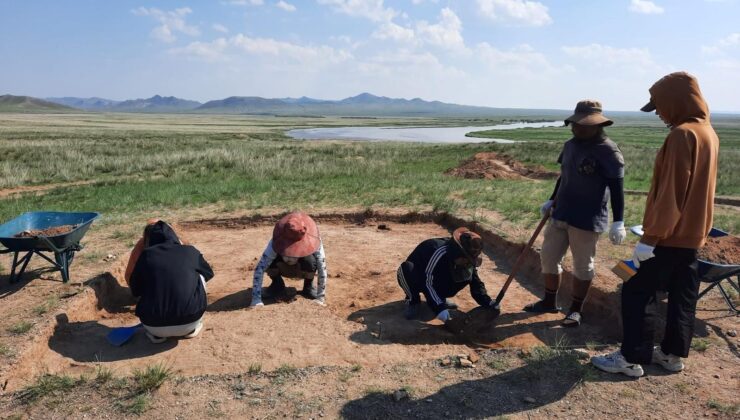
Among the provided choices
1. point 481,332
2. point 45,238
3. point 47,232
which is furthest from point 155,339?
point 481,332

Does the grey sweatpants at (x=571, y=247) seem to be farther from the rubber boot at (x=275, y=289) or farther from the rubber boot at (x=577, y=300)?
the rubber boot at (x=275, y=289)

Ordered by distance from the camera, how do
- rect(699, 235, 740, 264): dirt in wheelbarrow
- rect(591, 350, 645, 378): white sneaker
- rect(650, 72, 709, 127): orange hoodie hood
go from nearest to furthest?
rect(650, 72, 709, 127): orange hoodie hood
rect(591, 350, 645, 378): white sneaker
rect(699, 235, 740, 264): dirt in wheelbarrow

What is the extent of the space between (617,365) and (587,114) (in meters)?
2.22

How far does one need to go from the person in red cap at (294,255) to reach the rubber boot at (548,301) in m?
2.36

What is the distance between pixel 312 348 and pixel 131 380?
1484 mm

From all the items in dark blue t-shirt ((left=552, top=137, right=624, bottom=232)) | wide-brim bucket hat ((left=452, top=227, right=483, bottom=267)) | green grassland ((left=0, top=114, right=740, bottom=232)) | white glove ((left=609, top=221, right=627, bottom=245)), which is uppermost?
dark blue t-shirt ((left=552, top=137, right=624, bottom=232))

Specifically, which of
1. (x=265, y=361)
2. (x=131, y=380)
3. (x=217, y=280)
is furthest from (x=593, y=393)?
(x=217, y=280)

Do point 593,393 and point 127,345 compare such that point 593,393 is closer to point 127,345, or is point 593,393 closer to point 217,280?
point 127,345

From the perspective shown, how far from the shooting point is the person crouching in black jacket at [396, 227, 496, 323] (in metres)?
4.55

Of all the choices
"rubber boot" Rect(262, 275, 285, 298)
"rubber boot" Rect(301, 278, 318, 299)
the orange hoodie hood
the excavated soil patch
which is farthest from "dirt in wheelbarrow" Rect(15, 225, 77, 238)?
the orange hoodie hood

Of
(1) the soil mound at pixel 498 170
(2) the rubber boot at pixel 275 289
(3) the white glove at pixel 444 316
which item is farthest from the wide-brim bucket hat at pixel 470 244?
(1) the soil mound at pixel 498 170

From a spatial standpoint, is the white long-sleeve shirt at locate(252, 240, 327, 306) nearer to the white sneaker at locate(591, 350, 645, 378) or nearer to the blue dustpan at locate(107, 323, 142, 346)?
the blue dustpan at locate(107, 323, 142, 346)

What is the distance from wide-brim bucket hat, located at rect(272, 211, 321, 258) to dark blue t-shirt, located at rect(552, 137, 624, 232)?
8.46 ft

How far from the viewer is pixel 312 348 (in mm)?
4434
